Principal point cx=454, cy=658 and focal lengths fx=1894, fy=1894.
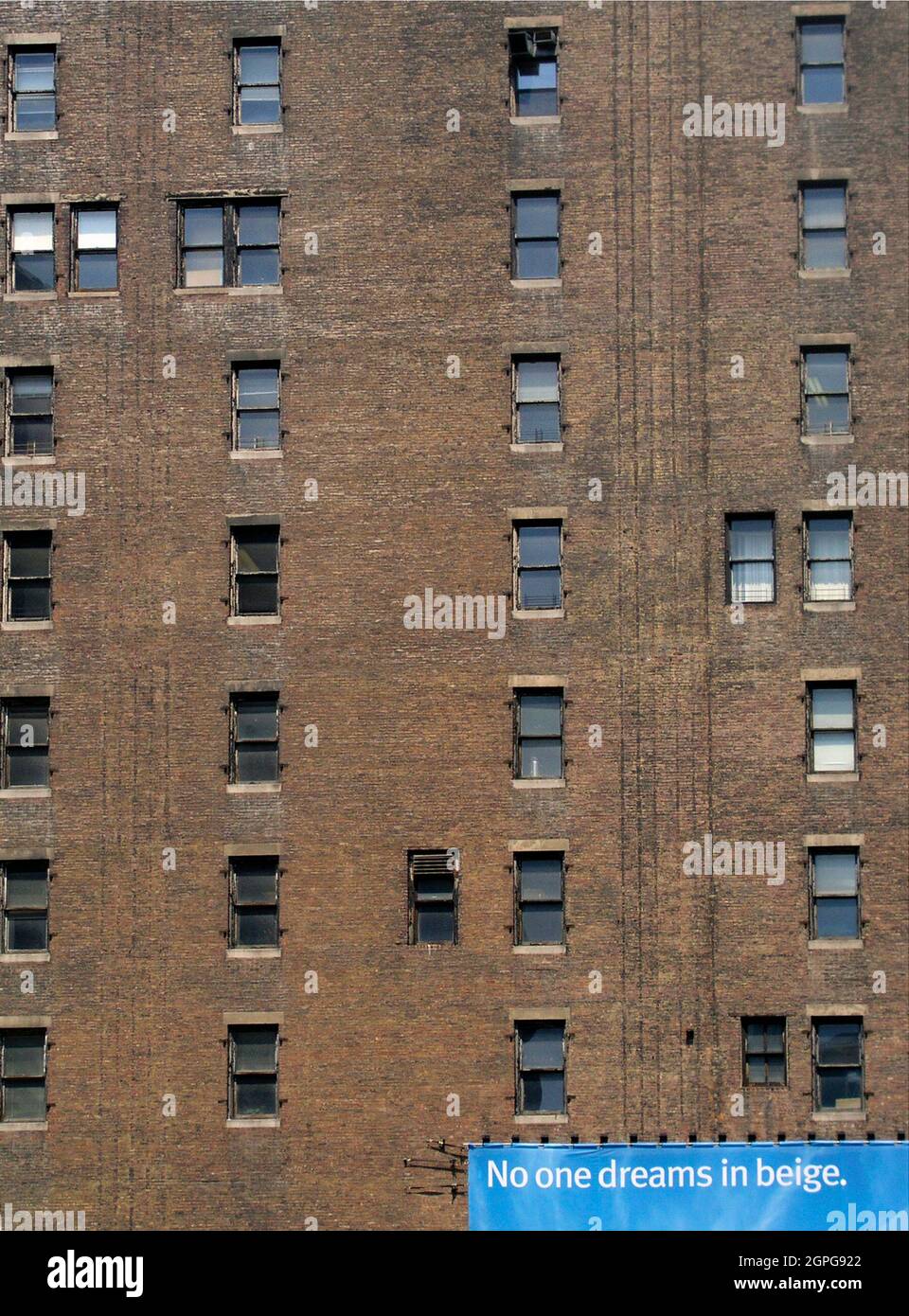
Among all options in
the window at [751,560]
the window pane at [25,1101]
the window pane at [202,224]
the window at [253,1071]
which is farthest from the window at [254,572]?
the window pane at [25,1101]

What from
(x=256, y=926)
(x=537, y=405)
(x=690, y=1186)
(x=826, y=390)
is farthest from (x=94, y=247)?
A: (x=690, y=1186)

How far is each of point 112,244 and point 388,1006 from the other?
702 inches

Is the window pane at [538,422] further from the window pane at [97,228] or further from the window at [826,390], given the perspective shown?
the window pane at [97,228]

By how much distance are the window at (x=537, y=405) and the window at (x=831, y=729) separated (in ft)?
26.2

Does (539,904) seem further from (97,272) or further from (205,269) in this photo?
(97,272)

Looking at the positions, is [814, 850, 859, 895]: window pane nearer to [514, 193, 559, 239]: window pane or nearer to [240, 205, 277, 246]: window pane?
[514, 193, 559, 239]: window pane

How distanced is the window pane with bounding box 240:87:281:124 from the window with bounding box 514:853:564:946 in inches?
684

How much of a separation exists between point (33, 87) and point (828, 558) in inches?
813

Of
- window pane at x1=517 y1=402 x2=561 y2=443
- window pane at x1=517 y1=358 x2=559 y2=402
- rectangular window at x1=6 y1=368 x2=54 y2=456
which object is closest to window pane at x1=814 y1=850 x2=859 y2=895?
window pane at x1=517 y1=402 x2=561 y2=443

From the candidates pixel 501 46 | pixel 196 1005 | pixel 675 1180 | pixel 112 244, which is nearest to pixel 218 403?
pixel 112 244

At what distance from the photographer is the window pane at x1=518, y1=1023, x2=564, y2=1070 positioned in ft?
129

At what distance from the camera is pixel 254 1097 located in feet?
130

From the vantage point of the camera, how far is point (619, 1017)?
129 feet

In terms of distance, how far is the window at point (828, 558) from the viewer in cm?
4056
